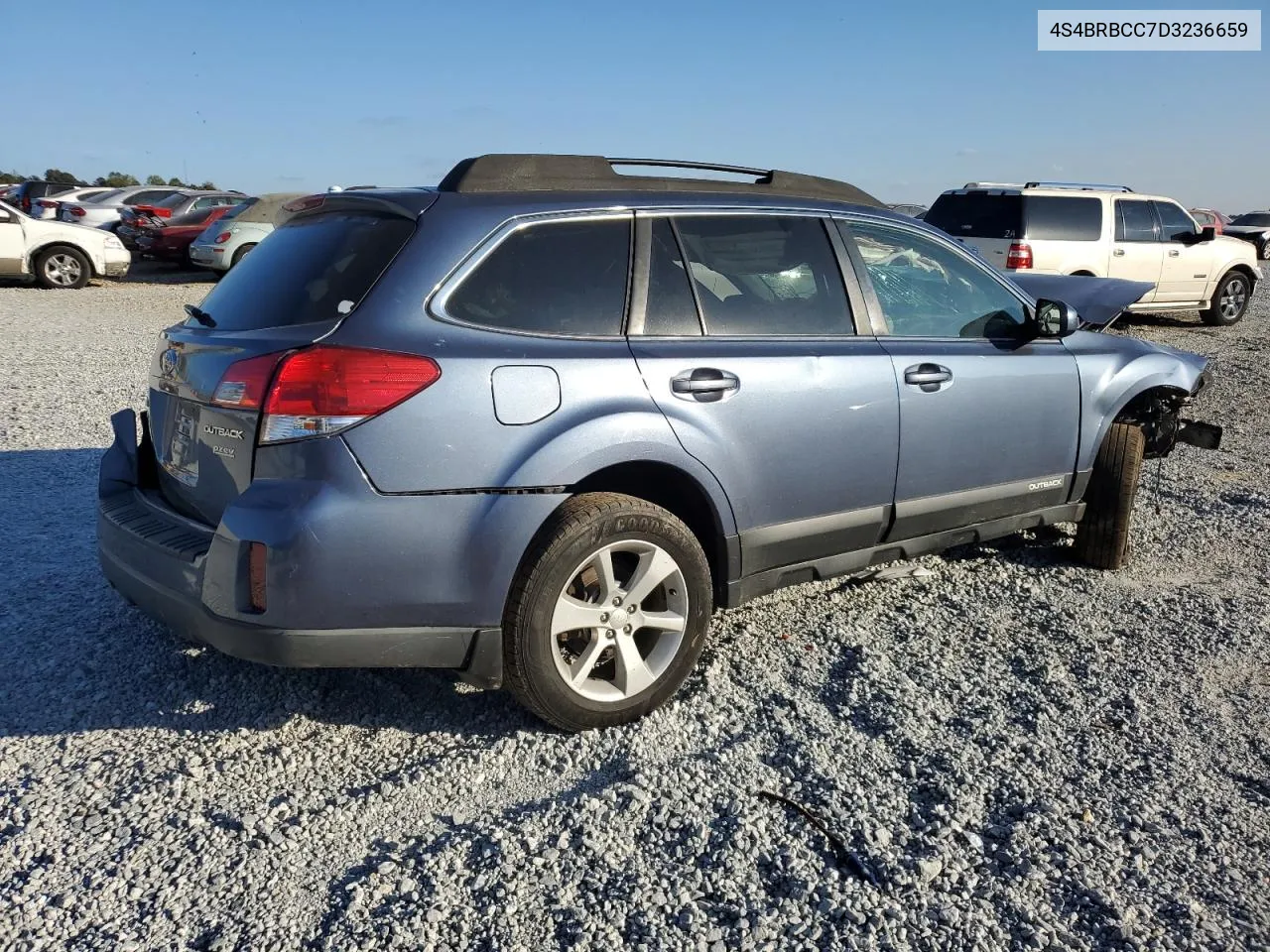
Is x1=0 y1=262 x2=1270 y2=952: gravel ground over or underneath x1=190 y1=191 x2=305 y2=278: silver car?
underneath

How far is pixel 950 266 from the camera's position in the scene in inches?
181

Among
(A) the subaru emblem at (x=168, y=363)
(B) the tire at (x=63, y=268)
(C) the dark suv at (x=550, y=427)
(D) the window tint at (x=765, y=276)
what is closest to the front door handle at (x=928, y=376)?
(C) the dark suv at (x=550, y=427)

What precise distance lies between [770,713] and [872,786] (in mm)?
540

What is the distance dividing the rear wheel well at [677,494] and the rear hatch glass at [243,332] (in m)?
0.95

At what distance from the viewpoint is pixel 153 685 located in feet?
12.2

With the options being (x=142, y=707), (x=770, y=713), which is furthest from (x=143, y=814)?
(x=770, y=713)

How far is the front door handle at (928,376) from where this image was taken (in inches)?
162

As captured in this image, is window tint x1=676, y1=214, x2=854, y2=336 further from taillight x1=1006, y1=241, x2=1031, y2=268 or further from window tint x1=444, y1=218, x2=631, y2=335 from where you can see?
taillight x1=1006, y1=241, x2=1031, y2=268

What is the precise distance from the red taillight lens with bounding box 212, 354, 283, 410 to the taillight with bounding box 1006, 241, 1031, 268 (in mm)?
11275

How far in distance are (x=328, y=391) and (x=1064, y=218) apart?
12139 millimetres

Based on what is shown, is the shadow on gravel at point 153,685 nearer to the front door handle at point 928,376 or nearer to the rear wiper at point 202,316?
the rear wiper at point 202,316

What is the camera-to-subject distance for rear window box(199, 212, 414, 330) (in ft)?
10.4

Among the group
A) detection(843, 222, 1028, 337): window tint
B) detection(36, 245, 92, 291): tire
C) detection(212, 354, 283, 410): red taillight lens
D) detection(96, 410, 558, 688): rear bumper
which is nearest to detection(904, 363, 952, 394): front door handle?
detection(843, 222, 1028, 337): window tint

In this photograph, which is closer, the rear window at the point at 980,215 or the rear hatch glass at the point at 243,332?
the rear hatch glass at the point at 243,332
